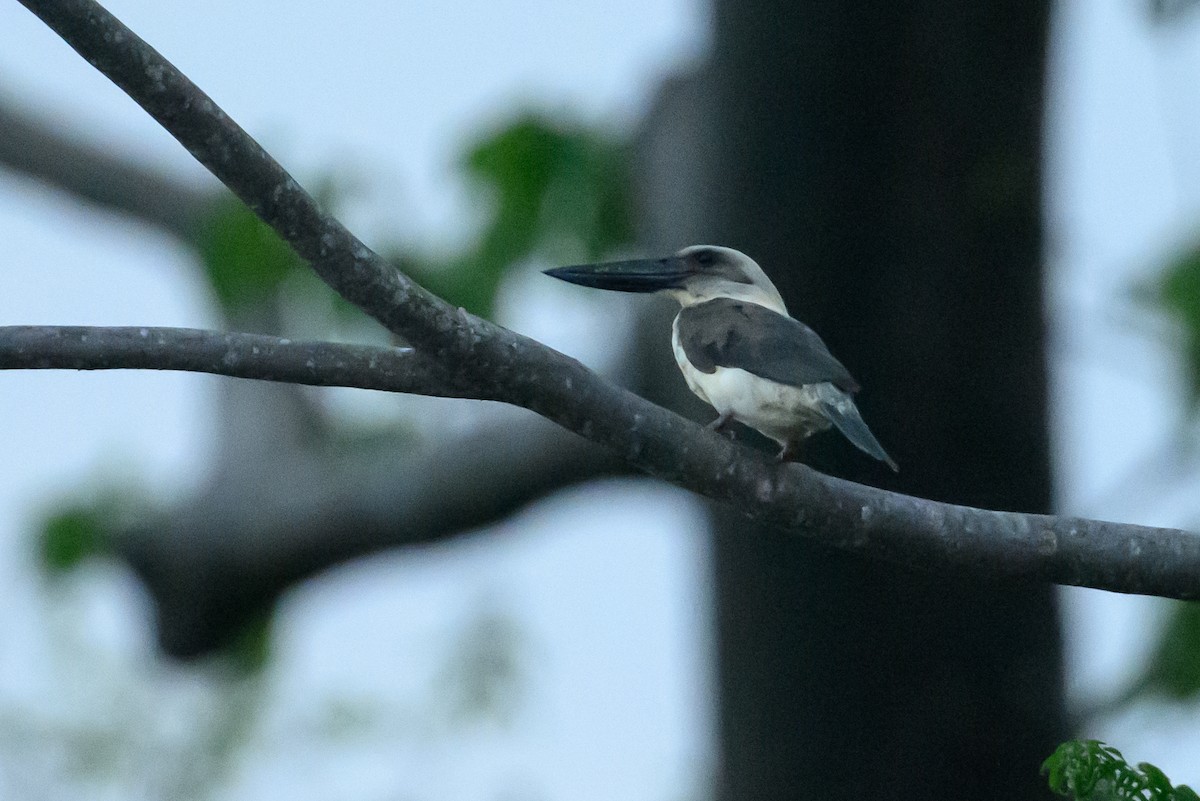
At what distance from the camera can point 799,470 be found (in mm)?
2545

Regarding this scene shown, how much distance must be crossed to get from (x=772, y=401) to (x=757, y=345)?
0.14 m

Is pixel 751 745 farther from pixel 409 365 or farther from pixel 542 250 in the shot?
pixel 409 365

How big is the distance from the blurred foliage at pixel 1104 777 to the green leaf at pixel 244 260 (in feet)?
12.6

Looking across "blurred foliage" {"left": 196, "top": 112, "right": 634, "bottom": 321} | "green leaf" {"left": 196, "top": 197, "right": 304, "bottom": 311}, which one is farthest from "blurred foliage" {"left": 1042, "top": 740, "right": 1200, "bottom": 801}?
"green leaf" {"left": 196, "top": 197, "right": 304, "bottom": 311}

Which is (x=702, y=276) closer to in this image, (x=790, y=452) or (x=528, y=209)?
(x=790, y=452)

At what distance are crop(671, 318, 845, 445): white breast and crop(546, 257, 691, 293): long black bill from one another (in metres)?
0.39

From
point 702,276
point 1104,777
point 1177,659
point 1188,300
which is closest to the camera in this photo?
point 1104,777

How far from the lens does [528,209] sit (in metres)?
5.27

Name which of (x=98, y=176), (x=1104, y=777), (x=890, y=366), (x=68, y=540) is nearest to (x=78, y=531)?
(x=68, y=540)

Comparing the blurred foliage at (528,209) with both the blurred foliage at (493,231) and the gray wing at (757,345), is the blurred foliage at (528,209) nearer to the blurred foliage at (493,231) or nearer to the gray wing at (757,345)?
the blurred foliage at (493,231)

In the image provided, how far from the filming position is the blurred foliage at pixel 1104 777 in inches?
75.7

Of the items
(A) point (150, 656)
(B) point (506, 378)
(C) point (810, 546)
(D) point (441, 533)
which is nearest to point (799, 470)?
(B) point (506, 378)

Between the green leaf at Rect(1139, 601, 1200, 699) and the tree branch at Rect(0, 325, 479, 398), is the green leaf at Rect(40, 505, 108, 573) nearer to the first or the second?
the green leaf at Rect(1139, 601, 1200, 699)

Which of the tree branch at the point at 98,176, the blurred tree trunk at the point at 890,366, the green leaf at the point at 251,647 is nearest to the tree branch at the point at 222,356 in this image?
the blurred tree trunk at the point at 890,366
